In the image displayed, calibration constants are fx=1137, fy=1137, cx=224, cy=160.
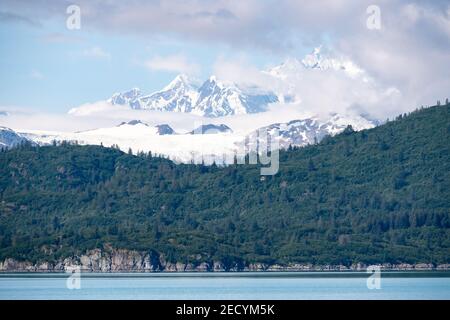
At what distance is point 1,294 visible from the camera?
566ft
